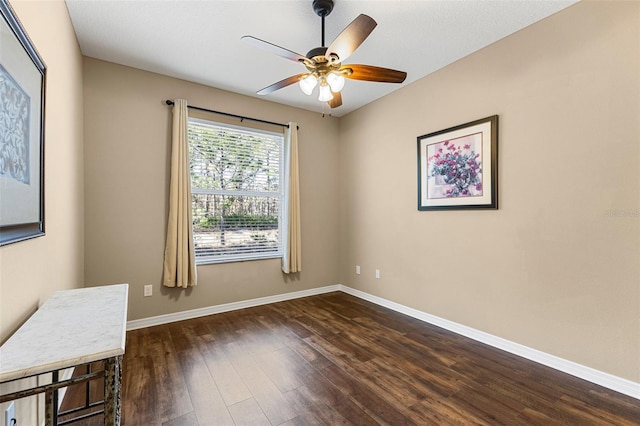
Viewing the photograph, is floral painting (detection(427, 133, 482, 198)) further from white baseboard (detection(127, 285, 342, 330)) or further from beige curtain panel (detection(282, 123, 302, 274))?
white baseboard (detection(127, 285, 342, 330))

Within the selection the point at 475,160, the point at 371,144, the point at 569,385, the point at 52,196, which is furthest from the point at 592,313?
the point at 52,196

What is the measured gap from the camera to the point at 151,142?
3184 mm

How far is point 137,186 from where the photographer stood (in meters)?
3.12

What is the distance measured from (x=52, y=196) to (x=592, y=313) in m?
3.68

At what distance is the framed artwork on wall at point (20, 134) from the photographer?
1.05 meters

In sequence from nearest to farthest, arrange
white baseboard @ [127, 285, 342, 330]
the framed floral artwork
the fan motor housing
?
the fan motor housing → the framed floral artwork → white baseboard @ [127, 285, 342, 330]

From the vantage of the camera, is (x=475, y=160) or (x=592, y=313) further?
(x=475, y=160)

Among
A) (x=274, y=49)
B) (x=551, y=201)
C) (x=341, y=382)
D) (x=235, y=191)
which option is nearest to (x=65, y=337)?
(x=341, y=382)

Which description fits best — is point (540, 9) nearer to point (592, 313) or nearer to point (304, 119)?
point (592, 313)

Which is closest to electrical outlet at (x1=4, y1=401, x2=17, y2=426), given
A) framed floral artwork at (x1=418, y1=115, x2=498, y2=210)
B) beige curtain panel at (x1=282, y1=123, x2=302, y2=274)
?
beige curtain panel at (x1=282, y1=123, x2=302, y2=274)

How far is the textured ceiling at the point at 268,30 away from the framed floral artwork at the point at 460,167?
0.76m

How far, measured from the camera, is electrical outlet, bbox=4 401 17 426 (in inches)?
42.2

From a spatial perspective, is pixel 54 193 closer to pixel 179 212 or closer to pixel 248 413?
pixel 179 212

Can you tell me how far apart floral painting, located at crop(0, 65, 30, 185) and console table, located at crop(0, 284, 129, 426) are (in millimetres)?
Result: 624
